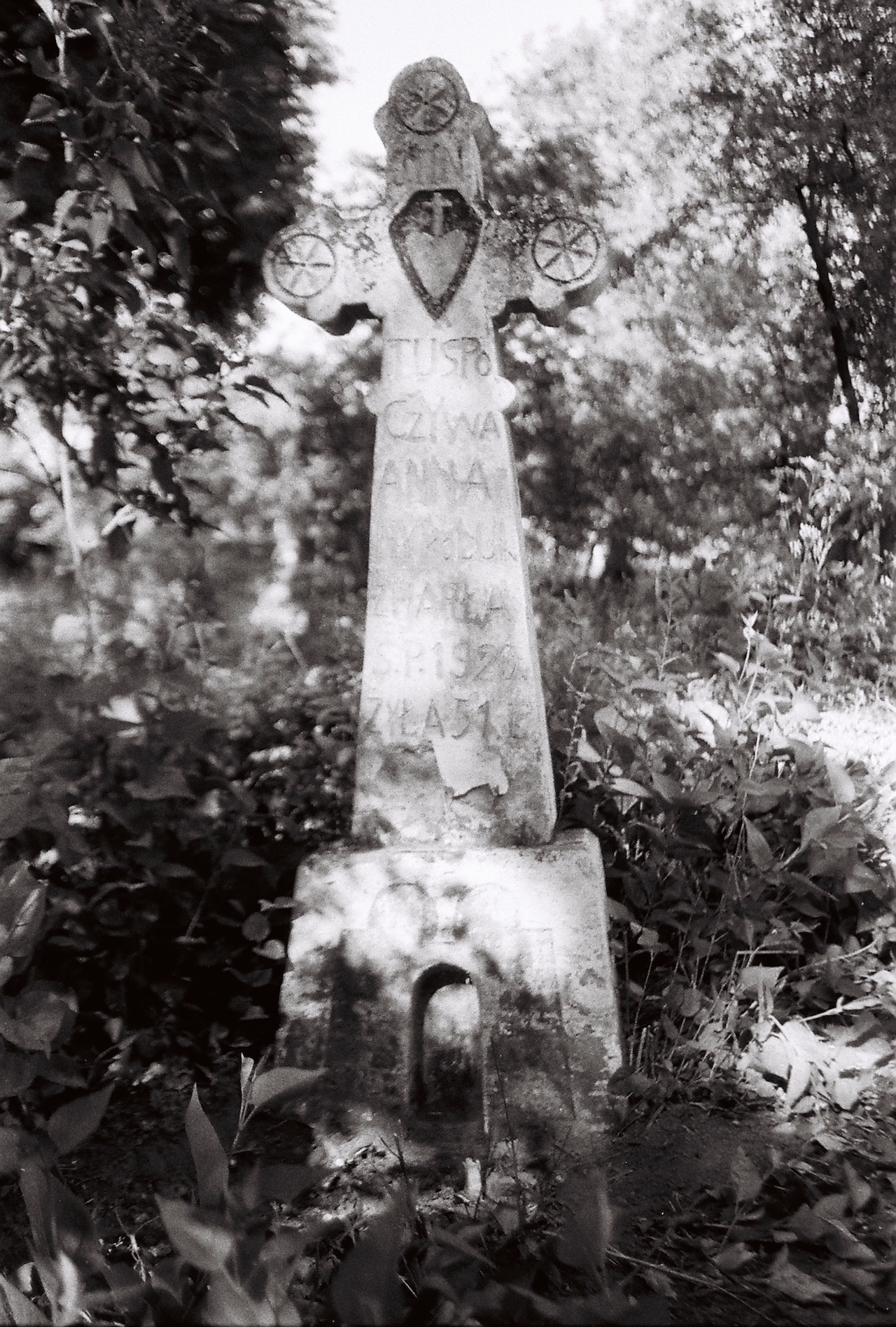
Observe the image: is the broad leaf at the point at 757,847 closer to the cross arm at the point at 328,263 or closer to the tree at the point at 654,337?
the cross arm at the point at 328,263

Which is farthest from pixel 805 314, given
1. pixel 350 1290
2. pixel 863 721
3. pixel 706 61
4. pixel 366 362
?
pixel 350 1290

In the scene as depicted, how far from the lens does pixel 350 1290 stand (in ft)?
3.53

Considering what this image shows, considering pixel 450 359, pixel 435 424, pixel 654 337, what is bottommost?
pixel 435 424

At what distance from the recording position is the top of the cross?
2.29 meters

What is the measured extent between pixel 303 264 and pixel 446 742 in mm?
1223

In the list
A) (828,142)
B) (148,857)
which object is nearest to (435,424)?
(148,857)

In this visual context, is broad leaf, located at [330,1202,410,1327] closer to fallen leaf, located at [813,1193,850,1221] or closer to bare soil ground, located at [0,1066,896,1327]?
bare soil ground, located at [0,1066,896,1327]

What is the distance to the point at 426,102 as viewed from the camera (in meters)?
2.29

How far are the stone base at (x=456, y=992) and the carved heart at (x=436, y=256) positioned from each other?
4.41 ft

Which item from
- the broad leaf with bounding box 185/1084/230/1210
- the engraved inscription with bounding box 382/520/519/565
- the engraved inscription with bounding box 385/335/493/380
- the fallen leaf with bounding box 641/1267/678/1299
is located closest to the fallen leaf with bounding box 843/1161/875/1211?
the fallen leaf with bounding box 641/1267/678/1299

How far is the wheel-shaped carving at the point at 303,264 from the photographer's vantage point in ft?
7.75

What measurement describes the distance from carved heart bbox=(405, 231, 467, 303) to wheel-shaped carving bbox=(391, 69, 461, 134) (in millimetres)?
247

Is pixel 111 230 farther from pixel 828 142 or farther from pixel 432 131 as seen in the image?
pixel 828 142

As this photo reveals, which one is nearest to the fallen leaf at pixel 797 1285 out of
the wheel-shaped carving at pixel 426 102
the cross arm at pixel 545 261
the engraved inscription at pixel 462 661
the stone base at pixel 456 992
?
the stone base at pixel 456 992
